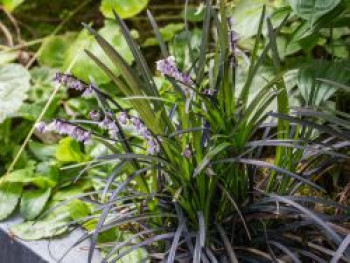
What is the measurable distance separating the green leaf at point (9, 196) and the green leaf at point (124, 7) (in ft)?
1.87

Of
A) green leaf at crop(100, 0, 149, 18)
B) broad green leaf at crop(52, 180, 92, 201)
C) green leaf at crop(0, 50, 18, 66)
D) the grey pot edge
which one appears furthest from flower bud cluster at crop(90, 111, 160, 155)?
green leaf at crop(0, 50, 18, 66)

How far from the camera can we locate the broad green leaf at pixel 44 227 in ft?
4.42

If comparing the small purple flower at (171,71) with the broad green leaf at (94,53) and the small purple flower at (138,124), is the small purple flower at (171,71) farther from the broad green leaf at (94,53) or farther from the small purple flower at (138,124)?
the broad green leaf at (94,53)

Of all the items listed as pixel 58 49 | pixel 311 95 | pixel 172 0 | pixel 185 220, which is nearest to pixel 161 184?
pixel 185 220

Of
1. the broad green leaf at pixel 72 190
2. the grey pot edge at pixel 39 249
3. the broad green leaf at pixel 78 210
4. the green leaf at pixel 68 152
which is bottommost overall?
the grey pot edge at pixel 39 249

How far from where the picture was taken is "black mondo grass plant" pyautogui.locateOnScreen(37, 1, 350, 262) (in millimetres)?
1023

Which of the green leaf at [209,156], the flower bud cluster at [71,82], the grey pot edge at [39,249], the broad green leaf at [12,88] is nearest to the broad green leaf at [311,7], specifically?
the green leaf at [209,156]

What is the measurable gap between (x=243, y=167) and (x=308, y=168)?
0.16m

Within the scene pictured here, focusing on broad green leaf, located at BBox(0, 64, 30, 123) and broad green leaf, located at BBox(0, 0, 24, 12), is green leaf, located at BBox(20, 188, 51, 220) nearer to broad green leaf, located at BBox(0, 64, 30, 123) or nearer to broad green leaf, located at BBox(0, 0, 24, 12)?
broad green leaf, located at BBox(0, 64, 30, 123)

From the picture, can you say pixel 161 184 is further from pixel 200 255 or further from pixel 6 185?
pixel 6 185

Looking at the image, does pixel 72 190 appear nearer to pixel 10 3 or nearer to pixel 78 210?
pixel 78 210

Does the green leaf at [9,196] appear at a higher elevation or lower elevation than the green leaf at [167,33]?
lower

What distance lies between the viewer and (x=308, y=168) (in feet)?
3.96

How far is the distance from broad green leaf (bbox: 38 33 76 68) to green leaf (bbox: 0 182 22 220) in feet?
1.69
